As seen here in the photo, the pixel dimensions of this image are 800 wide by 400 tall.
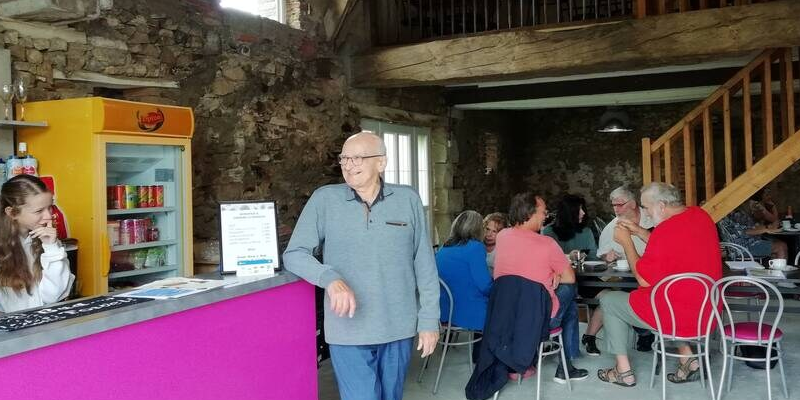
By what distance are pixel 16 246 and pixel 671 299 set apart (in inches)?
125

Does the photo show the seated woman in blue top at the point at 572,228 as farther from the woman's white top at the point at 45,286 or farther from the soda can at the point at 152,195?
the woman's white top at the point at 45,286

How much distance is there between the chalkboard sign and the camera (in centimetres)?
180

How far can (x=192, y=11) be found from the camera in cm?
504

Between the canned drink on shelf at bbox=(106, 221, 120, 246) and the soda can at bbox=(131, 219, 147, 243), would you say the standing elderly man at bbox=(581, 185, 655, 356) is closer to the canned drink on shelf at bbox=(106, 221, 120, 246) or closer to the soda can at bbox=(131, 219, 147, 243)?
the soda can at bbox=(131, 219, 147, 243)

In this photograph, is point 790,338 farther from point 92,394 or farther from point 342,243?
point 92,394

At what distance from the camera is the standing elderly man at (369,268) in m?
2.42

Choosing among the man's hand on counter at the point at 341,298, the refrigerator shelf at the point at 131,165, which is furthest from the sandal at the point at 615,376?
the refrigerator shelf at the point at 131,165

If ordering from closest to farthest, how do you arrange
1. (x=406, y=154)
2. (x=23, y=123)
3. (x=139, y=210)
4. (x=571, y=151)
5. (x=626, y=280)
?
(x=23, y=123)
(x=139, y=210)
(x=626, y=280)
(x=406, y=154)
(x=571, y=151)

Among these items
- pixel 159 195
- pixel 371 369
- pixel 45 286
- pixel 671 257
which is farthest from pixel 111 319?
pixel 671 257

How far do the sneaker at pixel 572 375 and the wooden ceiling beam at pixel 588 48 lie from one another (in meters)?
2.52

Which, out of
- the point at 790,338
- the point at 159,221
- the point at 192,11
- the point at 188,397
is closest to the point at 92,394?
the point at 188,397

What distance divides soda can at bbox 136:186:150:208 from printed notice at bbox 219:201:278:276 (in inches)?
62.3

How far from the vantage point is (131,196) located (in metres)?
4.05

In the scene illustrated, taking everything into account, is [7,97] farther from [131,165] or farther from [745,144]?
[745,144]
